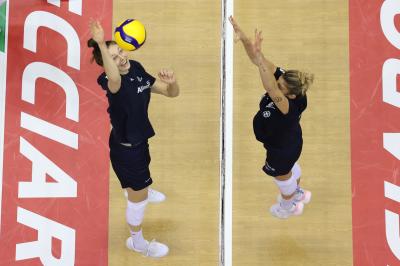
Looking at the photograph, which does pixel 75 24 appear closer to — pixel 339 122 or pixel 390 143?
pixel 339 122

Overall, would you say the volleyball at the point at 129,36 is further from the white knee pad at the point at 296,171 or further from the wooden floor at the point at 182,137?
the white knee pad at the point at 296,171

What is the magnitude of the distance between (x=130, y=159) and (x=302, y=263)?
8.23 ft

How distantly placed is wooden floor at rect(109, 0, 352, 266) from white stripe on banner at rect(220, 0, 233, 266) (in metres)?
0.08

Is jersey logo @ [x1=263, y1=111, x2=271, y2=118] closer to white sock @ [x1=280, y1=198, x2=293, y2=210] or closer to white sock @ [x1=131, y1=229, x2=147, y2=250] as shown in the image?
white sock @ [x1=280, y1=198, x2=293, y2=210]

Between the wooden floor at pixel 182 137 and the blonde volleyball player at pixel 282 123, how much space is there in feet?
2.84

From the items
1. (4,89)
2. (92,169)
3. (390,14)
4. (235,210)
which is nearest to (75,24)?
(4,89)

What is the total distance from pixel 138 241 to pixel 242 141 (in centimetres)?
184

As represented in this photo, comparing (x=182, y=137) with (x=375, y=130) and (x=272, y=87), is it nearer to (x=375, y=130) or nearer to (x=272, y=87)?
(x=272, y=87)

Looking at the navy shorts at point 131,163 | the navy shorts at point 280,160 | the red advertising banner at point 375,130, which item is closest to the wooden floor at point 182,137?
the navy shorts at point 131,163

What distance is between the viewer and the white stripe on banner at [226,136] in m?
6.30

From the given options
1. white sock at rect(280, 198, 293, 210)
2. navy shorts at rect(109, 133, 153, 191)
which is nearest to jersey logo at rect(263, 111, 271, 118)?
white sock at rect(280, 198, 293, 210)

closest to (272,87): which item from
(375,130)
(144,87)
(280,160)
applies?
(280,160)

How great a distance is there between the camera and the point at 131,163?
579 centimetres

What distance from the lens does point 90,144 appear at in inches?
259
